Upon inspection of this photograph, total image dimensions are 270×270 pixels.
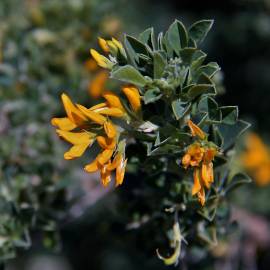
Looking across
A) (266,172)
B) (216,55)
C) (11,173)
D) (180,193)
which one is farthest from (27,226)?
(216,55)

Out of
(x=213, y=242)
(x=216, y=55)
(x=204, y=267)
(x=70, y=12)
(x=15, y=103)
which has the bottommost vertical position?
(x=204, y=267)

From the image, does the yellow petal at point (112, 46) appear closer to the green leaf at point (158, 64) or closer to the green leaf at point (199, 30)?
the green leaf at point (158, 64)

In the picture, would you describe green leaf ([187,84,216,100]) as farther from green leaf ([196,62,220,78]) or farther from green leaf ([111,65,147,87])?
green leaf ([111,65,147,87])

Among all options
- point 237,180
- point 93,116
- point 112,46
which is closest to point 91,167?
point 93,116

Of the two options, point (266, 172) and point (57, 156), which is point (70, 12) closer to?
point (57, 156)

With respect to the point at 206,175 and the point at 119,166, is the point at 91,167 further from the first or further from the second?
the point at 206,175

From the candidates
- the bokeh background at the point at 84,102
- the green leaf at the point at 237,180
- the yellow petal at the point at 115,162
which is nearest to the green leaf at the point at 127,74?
the yellow petal at the point at 115,162

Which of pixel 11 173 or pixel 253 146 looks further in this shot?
pixel 253 146

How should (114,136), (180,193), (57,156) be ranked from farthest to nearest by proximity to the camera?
(57,156)
(180,193)
(114,136)
